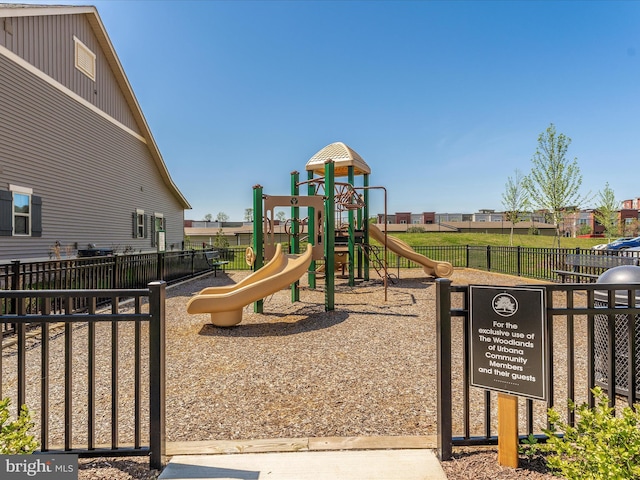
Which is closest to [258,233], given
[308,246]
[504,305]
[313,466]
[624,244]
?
[308,246]

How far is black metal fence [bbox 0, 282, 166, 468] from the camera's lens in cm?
245

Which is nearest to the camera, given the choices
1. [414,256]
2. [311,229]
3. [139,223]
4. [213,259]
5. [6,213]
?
[6,213]

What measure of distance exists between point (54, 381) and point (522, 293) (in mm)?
5100

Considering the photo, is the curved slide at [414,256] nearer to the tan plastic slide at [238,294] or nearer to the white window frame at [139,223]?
the tan plastic slide at [238,294]

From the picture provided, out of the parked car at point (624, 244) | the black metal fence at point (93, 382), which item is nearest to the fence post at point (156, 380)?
the black metal fence at point (93, 382)

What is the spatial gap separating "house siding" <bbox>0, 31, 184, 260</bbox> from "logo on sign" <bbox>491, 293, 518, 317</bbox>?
12816 mm

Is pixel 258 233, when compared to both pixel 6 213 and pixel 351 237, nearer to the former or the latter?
pixel 351 237

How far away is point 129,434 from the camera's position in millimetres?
3068

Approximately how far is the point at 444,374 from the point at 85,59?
17081mm

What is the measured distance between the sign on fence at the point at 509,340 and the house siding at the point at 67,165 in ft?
41.7

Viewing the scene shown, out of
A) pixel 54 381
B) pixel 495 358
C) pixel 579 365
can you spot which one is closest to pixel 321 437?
pixel 495 358

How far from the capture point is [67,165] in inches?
506

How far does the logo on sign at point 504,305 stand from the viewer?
2348mm

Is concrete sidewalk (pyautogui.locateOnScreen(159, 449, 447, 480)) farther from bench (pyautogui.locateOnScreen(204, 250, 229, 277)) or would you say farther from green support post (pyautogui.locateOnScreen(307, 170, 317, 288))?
bench (pyautogui.locateOnScreen(204, 250, 229, 277))
